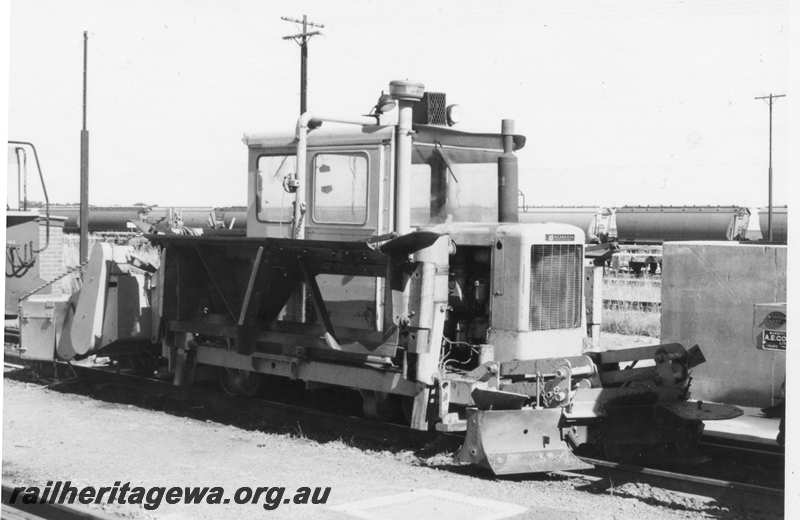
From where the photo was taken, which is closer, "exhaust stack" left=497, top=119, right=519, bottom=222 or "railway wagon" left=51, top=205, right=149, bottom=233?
"exhaust stack" left=497, top=119, right=519, bottom=222

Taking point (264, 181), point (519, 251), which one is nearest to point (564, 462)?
point (519, 251)

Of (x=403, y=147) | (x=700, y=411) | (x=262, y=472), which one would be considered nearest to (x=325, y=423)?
(x=262, y=472)

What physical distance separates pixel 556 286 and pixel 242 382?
3.53 m

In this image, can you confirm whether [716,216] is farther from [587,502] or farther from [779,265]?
[587,502]

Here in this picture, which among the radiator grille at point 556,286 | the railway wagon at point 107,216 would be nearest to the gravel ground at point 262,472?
the radiator grille at point 556,286

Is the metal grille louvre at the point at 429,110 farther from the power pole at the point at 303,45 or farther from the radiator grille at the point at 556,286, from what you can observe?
the power pole at the point at 303,45

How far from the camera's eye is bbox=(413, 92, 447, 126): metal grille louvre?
8773 millimetres

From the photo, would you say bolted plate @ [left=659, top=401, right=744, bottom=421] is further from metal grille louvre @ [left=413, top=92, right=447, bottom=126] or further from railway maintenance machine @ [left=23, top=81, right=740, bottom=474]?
metal grille louvre @ [left=413, top=92, right=447, bottom=126]

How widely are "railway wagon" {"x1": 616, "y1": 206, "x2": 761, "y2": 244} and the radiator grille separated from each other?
30.6 metres

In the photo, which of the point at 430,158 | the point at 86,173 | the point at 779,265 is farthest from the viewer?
the point at 86,173

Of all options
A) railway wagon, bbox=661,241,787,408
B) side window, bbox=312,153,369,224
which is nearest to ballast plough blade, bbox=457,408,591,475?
side window, bbox=312,153,369,224

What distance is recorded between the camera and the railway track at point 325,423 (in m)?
7.23

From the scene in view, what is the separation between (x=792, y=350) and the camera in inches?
193

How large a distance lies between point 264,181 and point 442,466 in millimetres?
3216
